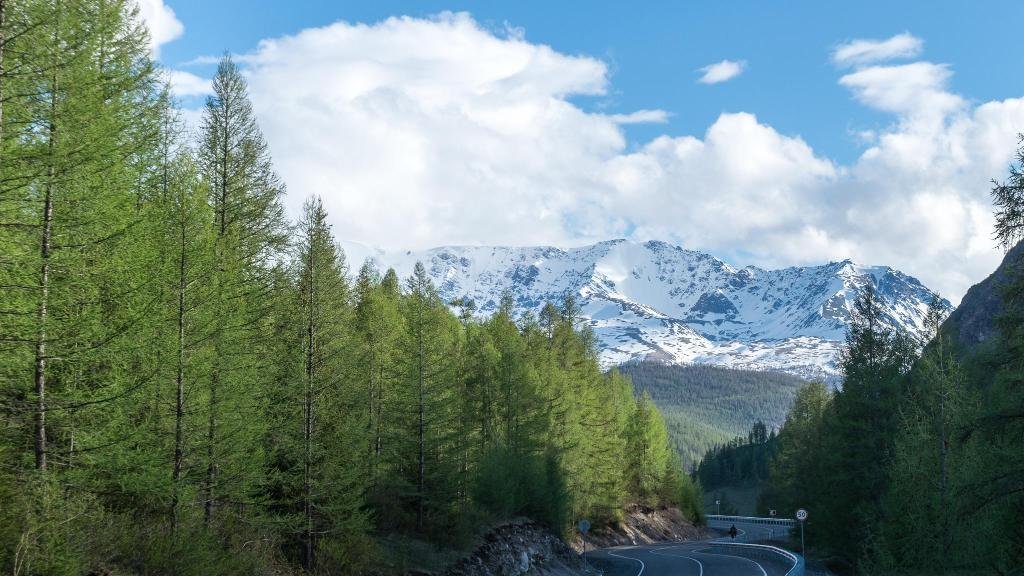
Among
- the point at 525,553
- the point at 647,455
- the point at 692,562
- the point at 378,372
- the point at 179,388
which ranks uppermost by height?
the point at 378,372

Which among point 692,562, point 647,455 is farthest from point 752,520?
point 692,562

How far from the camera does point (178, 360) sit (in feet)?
49.9

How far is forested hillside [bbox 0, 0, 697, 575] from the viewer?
10.8m

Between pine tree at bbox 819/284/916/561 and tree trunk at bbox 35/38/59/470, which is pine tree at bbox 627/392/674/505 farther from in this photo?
tree trunk at bbox 35/38/59/470

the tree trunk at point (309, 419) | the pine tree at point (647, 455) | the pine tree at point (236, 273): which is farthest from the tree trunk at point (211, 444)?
the pine tree at point (647, 455)

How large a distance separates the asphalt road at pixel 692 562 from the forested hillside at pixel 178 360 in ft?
27.5

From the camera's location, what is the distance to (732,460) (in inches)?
6678

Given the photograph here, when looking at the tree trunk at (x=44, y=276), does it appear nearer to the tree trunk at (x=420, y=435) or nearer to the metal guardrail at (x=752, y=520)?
the tree trunk at (x=420, y=435)

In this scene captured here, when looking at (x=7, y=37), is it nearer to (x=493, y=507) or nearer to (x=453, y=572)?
(x=453, y=572)

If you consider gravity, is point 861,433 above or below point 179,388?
below

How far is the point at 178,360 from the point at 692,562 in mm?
31381

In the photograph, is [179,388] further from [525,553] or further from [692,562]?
[692,562]

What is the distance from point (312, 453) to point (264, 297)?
4985 millimetres

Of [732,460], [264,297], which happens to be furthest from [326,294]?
[732,460]
